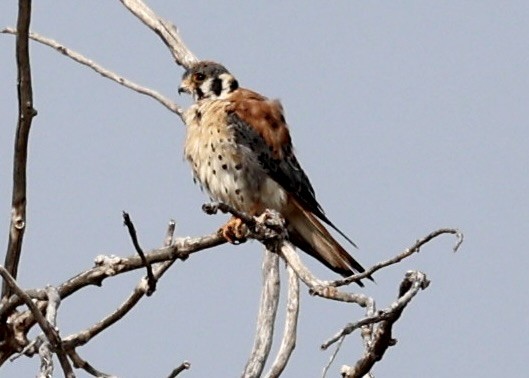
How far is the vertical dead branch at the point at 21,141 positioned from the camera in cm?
408

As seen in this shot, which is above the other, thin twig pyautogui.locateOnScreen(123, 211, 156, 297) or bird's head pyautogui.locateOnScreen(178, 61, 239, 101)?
bird's head pyautogui.locateOnScreen(178, 61, 239, 101)

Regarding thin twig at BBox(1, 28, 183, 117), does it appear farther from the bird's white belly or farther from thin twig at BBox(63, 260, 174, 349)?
thin twig at BBox(63, 260, 174, 349)

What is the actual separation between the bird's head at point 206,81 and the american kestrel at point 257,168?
12 centimetres

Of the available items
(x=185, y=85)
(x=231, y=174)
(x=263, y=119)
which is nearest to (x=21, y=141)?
(x=231, y=174)

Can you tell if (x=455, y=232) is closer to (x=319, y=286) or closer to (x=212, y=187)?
(x=319, y=286)

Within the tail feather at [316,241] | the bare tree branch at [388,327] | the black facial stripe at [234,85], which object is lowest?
the bare tree branch at [388,327]

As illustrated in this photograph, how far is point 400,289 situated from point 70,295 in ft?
4.12

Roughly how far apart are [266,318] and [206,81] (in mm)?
1675

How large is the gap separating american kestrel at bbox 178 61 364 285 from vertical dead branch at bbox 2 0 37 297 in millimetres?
1472

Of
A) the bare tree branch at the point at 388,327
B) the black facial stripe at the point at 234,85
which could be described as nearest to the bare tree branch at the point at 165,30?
the black facial stripe at the point at 234,85

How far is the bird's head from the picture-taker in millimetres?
6062

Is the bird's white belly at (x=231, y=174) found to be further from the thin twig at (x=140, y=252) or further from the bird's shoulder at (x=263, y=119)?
the thin twig at (x=140, y=252)

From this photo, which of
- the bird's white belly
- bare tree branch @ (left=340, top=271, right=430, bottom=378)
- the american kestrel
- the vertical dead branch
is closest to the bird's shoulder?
the american kestrel

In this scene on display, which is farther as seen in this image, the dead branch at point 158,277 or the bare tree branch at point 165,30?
the bare tree branch at point 165,30
